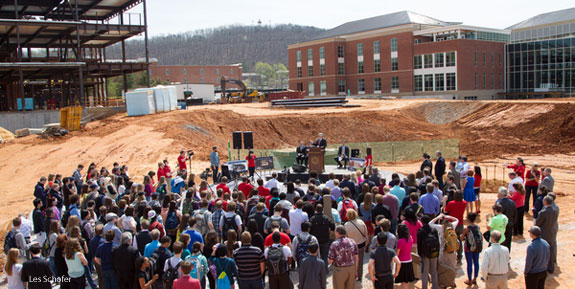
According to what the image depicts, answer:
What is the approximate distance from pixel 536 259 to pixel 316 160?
1228 cm

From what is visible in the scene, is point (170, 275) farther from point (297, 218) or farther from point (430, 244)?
point (430, 244)

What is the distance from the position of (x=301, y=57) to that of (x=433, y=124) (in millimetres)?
40882

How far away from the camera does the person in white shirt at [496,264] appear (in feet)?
25.1

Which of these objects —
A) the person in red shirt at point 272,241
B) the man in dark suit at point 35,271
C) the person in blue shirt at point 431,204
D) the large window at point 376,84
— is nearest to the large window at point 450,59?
the large window at point 376,84

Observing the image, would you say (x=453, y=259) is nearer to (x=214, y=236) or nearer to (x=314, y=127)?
(x=214, y=236)

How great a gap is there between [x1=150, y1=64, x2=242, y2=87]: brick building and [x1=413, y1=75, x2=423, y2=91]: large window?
226 feet

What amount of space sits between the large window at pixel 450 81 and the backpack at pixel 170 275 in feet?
200

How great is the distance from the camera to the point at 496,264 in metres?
7.69

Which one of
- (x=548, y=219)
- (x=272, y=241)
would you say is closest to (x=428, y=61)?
(x=548, y=219)

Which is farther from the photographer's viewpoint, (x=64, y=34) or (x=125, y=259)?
(x=64, y=34)

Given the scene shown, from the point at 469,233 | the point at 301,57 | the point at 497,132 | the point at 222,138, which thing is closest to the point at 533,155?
the point at 497,132

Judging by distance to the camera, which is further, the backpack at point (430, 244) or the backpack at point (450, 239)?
the backpack at point (450, 239)

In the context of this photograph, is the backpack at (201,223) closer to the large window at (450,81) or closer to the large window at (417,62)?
the large window at (450,81)

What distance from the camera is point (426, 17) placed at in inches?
2894
